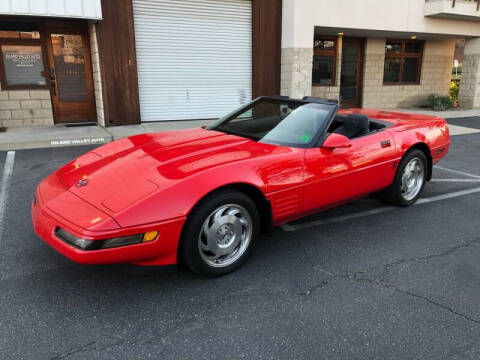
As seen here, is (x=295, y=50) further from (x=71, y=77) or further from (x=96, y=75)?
(x=71, y=77)

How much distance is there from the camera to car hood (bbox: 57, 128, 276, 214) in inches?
111

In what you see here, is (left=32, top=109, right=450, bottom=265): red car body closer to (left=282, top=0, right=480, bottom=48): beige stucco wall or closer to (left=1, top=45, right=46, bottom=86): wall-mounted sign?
(left=1, top=45, right=46, bottom=86): wall-mounted sign

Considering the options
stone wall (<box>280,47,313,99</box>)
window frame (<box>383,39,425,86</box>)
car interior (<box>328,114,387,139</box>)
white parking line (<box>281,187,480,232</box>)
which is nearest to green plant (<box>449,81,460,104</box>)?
window frame (<box>383,39,425,86</box>)

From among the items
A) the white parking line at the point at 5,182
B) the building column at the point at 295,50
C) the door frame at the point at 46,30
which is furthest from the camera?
the building column at the point at 295,50

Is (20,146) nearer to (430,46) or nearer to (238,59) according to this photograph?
(238,59)

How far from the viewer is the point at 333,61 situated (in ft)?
46.2

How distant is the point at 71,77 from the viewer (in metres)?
10.4

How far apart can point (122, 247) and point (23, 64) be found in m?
9.39

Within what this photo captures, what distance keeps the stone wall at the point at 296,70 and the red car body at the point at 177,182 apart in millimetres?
7344

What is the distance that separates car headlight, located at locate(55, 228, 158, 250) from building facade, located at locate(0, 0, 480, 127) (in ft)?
25.1

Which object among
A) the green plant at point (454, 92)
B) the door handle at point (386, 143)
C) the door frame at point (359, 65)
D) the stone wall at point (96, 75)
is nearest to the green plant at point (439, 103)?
the green plant at point (454, 92)

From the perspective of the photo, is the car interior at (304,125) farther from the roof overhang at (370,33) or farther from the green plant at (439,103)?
the green plant at (439,103)

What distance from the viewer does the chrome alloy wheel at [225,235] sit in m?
2.98

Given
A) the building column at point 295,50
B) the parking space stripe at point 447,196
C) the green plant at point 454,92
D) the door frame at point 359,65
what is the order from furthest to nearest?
the green plant at point 454,92, the door frame at point 359,65, the building column at point 295,50, the parking space stripe at point 447,196
